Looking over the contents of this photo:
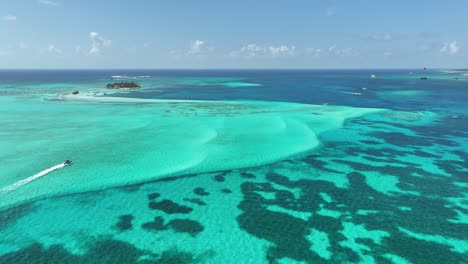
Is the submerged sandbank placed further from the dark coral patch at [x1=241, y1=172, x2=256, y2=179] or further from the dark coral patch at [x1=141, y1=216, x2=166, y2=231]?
the dark coral patch at [x1=141, y1=216, x2=166, y2=231]

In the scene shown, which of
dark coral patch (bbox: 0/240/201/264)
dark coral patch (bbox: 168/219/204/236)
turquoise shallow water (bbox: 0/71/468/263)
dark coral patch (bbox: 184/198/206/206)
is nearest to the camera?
dark coral patch (bbox: 0/240/201/264)

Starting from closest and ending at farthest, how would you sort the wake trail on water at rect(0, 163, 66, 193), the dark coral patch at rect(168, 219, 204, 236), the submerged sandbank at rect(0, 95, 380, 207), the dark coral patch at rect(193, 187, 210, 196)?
the dark coral patch at rect(168, 219, 204, 236), the wake trail on water at rect(0, 163, 66, 193), the dark coral patch at rect(193, 187, 210, 196), the submerged sandbank at rect(0, 95, 380, 207)

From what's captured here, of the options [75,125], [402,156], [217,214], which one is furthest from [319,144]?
[75,125]

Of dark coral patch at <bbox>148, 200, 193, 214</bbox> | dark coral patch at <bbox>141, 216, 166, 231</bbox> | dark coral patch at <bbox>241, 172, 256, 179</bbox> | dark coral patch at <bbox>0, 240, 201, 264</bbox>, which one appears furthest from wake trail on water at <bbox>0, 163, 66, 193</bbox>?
dark coral patch at <bbox>241, 172, 256, 179</bbox>

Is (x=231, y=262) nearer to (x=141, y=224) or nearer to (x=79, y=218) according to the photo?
(x=141, y=224)

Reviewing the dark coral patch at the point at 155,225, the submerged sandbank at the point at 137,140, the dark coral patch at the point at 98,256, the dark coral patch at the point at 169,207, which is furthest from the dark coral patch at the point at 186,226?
the submerged sandbank at the point at 137,140

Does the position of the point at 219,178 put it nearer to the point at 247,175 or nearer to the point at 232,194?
the point at 247,175
